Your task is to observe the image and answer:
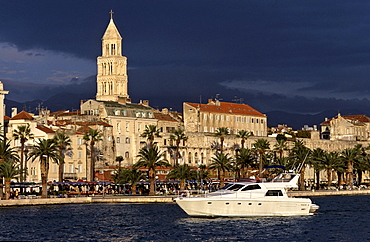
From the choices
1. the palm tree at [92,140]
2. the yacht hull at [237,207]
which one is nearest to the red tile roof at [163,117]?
the palm tree at [92,140]

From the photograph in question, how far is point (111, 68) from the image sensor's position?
195m

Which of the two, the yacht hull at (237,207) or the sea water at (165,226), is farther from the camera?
the yacht hull at (237,207)

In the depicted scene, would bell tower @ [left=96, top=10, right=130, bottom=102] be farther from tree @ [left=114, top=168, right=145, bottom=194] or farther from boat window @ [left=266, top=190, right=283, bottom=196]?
boat window @ [left=266, top=190, right=283, bottom=196]

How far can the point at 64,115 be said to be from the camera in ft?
536

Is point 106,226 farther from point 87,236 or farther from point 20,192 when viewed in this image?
point 20,192

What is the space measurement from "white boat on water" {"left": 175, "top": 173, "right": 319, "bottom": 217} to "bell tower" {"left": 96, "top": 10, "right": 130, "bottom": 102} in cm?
11723

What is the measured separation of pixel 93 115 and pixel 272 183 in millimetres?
85563

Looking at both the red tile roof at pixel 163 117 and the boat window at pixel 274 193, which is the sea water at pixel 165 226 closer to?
the boat window at pixel 274 193

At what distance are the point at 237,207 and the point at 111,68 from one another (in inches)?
4852

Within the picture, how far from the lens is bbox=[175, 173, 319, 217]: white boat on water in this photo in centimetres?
7569

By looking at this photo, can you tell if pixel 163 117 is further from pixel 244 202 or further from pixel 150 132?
pixel 244 202

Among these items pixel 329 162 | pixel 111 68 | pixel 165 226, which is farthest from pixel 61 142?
pixel 111 68

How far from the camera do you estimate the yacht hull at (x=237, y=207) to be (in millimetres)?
75625

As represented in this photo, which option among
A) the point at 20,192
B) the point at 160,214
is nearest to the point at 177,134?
the point at 20,192
